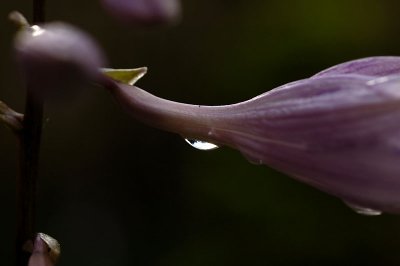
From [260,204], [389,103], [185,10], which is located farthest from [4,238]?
[389,103]

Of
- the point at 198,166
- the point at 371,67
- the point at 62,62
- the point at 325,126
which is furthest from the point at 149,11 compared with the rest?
the point at 198,166

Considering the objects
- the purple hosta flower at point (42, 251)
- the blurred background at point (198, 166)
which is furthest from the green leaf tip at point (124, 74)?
the blurred background at point (198, 166)

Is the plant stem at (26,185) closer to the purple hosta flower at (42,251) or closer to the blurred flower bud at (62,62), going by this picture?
the purple hosta flower at (42,251)

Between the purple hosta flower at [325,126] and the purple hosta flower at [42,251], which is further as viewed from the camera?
the purple hosta flower at [42,251]

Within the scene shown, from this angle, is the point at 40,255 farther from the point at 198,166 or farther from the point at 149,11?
the point at 198,166

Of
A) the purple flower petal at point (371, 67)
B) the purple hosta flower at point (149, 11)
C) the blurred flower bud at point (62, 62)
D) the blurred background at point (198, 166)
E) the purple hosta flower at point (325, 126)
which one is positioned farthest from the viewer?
the blurred background at point (198, 166)

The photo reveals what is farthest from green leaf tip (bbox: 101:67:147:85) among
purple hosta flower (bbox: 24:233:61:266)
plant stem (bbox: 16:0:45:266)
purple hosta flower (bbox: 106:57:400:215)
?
purple hosta flower (bbox: 24:233:61:266)

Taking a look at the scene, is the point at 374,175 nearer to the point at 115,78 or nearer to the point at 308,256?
the point at 115,78
